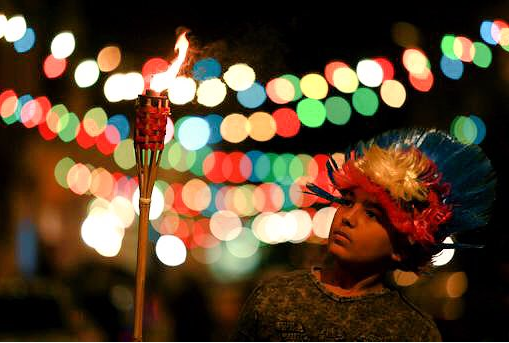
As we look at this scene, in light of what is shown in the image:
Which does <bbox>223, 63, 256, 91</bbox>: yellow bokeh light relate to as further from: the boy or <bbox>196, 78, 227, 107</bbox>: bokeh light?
the boy

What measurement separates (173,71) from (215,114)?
127 cm

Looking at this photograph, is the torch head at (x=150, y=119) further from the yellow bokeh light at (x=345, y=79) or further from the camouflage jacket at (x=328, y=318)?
the yellow bokeh light at (x=345, y=79)

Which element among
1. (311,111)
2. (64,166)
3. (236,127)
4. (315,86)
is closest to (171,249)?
(236,127)

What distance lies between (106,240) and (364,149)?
16.9 meters

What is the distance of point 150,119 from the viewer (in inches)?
150

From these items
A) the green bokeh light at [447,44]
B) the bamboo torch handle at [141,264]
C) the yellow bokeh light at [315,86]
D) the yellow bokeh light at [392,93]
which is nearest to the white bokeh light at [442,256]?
the bamboo torch handle at [141,264]

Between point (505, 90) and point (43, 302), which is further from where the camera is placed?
point (505, 90)

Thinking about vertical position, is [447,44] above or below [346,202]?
above

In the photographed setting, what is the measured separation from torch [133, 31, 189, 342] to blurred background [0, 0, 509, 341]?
149 mm

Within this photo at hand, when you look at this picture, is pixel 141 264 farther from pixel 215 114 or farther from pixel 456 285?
pixel 456 285

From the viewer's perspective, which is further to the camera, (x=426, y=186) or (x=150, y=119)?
(x=426, y=186)

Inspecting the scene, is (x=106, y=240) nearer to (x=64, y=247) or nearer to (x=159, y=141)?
(x=64, y=247)

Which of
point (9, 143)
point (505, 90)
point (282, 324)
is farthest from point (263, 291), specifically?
point (9, 143)

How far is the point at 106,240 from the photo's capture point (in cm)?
2059
